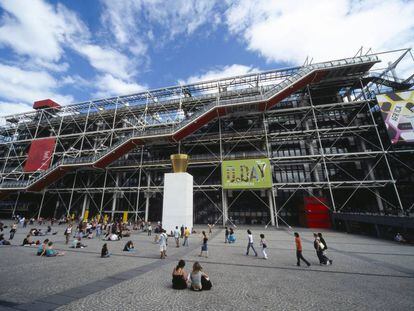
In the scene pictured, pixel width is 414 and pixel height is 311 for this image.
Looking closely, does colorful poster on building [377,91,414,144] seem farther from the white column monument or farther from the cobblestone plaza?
the white column monument

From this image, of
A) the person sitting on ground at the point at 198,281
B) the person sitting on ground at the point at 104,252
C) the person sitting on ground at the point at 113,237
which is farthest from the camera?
the person sitting on ground at the point at 113,237

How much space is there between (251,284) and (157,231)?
500 inches

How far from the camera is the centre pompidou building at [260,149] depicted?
67.3 feet

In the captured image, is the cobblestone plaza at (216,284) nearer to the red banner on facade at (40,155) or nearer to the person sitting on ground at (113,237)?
the person sitting on ground at (113,237)

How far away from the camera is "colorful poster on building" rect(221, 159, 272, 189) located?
65.1 feet

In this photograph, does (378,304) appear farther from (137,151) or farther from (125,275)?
(137,151)

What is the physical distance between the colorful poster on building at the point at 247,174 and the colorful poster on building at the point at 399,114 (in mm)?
11546

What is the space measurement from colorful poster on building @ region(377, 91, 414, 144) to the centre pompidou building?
0.12m

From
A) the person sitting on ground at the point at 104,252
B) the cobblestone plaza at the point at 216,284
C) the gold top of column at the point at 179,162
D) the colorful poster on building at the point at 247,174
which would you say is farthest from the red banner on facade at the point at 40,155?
the person sitting on ground at the point at 104,252

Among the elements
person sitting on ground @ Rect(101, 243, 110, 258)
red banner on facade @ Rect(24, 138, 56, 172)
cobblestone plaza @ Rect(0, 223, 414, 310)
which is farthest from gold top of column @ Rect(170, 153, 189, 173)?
red banner on facade @ Rect(24, 138, 56, 172)

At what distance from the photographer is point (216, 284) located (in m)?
5.23

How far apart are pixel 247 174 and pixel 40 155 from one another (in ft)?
93.6

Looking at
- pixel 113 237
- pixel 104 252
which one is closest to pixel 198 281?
pixel 104 252

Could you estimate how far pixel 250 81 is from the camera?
24891 mm
